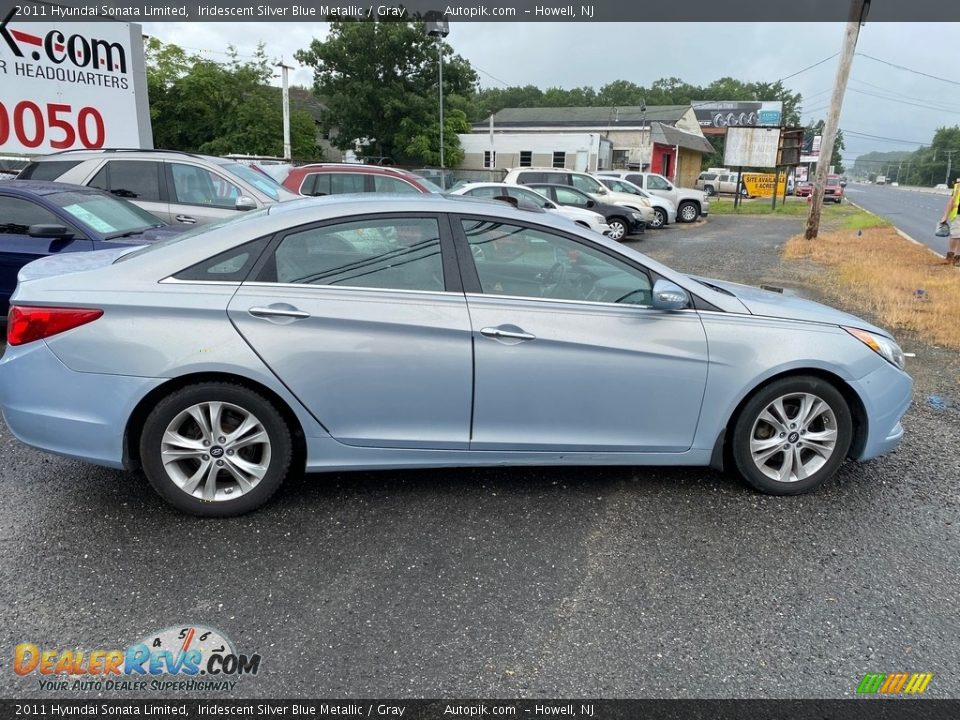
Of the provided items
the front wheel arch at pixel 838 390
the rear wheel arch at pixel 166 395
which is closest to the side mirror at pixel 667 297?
the front wheel arch at pixel 838 390

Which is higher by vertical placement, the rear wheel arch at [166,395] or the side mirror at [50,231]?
the side mirror at [50,231]

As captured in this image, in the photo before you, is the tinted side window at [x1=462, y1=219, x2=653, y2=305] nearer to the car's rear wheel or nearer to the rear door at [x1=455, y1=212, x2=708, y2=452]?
the rear door at [x1=455, y1=212, x2=708, y2=452]

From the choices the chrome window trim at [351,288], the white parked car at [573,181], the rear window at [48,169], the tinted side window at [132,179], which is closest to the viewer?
the chrome window trim at [351,288]

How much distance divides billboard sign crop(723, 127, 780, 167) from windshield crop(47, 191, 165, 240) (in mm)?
31833

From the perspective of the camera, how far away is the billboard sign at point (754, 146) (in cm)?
3272

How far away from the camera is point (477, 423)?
11.5 feet

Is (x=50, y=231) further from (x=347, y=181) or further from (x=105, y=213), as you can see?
(x=347, y=181)

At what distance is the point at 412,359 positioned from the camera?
11.1 ft

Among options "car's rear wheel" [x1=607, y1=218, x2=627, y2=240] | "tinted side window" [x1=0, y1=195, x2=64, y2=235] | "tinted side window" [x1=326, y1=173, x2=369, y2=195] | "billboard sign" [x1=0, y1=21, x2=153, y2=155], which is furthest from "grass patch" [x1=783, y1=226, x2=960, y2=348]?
"billboard sign" [x1=0, y1=21, x2=153, y2=155]

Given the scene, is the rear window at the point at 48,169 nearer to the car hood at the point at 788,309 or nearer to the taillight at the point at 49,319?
the taillight at the point at 49,319

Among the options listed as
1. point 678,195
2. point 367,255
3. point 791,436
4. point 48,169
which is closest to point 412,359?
point 367,255

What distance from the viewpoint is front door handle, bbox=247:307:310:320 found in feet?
10.8

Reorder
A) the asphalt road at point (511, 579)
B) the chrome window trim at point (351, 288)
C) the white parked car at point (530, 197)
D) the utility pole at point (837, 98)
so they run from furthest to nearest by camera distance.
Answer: the utility pole at point (837, 98) → the white parked car at point (530, 197) → the chrome window trim at point (351, 288) → the asphalt road at point (511, 579)

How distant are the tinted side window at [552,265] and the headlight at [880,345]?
118cm
